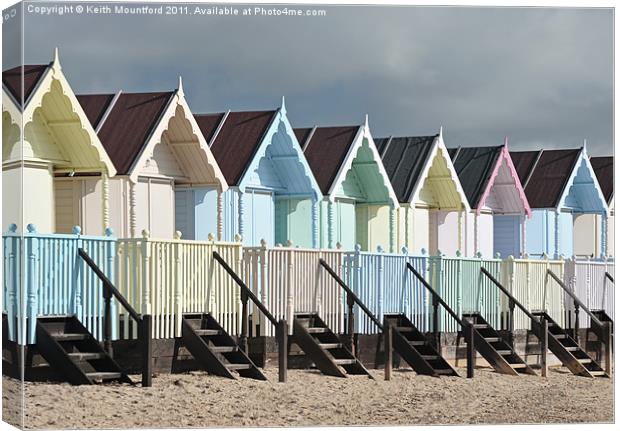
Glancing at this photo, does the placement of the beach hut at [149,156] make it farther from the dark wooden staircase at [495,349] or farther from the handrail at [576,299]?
the handrail at [576,299]

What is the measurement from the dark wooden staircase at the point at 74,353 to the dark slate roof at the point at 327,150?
342 inches

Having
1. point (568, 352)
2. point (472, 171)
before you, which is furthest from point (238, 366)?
point (472, 171)

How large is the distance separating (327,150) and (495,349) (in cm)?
493

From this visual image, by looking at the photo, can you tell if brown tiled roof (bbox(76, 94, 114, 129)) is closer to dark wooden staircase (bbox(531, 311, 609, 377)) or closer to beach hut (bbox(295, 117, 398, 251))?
beach hut (bbox(295, 117, 398, 251))

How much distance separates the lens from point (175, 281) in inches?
938

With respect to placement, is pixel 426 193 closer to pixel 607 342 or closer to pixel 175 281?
pixel 607 342

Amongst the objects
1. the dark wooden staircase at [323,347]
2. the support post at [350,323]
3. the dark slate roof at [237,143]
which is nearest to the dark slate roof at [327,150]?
the dark slate roof at [237,143]

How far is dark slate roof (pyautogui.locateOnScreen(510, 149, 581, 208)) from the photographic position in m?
33.3

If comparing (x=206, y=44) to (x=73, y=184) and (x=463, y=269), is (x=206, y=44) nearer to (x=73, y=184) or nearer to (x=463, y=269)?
(x=73, y=184)

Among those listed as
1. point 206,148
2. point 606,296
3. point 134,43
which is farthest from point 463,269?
point 134,43

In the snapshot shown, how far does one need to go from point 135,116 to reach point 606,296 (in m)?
10.6

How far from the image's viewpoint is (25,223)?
22031 mm

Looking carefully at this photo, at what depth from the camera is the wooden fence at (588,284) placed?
31.4m

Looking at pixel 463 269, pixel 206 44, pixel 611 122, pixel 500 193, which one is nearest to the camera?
pixel 206 44
